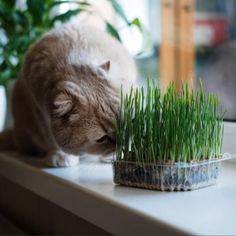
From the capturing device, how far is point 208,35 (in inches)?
70.6

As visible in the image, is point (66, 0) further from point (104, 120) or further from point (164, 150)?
point (164, 150)

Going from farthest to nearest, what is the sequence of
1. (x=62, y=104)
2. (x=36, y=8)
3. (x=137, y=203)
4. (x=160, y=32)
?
(x=160, y=32), (x=36, y=8), (x=62, y=104), (x=137, y=203)

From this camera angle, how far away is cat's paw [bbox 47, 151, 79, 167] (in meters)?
1.02

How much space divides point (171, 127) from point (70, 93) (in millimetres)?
262

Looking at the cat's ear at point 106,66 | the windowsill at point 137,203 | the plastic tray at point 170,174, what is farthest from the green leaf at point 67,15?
the plastic tray at point 170,174

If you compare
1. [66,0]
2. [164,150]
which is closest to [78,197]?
[164,150]

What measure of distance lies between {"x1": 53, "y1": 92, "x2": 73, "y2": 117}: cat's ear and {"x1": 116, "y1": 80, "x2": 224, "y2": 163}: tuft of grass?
0.16 m

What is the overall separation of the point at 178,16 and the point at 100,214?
1089mm

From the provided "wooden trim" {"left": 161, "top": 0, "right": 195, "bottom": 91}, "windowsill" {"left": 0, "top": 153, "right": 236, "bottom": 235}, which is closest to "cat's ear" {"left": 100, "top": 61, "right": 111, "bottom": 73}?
"windowsill" {"left": 0, "top": 153, "right": 236, "bottom": 235}

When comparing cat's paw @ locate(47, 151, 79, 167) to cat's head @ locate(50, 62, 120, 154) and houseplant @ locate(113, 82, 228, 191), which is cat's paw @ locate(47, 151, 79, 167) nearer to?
cat's head @ locate(50, 62, 120, 154)

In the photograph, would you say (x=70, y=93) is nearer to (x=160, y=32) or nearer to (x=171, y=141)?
(x=171, y=141)

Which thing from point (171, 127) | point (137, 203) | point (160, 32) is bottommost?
point (137, 203)

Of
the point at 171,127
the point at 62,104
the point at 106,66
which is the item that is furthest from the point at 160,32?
the point at 171,127

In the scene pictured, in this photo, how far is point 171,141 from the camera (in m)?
0.74
